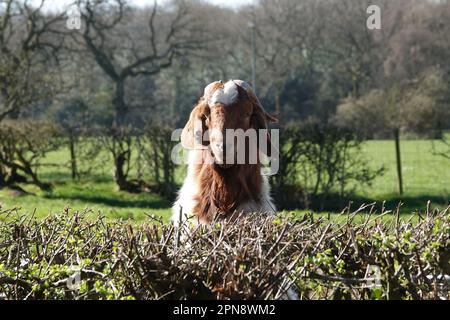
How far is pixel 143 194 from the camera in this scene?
1820 cm

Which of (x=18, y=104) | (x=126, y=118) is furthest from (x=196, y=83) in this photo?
(x=18, y=104)

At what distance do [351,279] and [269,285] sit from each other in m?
0.41

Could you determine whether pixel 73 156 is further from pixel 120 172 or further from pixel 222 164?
pixel 222 164

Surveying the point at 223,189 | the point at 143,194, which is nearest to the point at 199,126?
the point at 223,189

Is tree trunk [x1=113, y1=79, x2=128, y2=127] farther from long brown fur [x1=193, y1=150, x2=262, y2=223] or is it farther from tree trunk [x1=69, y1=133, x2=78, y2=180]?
long brown fur [x1=193, y1=150, x2=262, y2=223]

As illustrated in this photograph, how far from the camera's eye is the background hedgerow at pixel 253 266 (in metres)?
3.23

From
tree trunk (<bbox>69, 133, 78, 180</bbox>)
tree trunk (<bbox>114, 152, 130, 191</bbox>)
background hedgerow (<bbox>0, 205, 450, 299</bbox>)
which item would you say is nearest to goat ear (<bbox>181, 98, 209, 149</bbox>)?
background hedgerow (<bbox>0, 205, 450, 299</bbox>)

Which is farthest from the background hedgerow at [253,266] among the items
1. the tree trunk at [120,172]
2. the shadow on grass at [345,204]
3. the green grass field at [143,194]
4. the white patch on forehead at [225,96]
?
the tree trunk at [120,172]

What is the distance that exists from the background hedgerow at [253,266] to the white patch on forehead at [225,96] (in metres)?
1.98

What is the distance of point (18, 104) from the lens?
21062 millimetres

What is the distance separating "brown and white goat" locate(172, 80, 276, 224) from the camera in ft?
18.2

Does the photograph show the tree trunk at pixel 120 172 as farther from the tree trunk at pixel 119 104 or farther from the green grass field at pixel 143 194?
the tree trunk at pixel 119 104

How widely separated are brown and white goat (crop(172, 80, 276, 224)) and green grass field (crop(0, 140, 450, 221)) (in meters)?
7.13

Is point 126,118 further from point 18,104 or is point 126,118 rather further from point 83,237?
point 83,237
